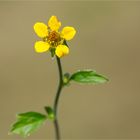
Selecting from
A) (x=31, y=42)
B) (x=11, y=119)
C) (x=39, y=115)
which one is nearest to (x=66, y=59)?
(x=31, y=42)

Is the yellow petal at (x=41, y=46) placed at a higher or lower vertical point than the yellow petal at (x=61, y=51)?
higher

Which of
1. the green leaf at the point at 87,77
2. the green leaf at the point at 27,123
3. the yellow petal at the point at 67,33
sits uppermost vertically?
the yellow petal at the point at 67,33

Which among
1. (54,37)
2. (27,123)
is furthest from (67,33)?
(27,123)

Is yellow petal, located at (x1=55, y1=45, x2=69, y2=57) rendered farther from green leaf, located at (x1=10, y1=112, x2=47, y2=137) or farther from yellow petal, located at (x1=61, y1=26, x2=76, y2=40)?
green leaf, located at (x1=10, y1=112, x2=47, y2=137)

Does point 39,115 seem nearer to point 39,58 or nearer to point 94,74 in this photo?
point 94,74

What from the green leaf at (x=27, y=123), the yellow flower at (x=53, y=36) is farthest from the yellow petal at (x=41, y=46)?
the green leaf at (x=27, y=123)

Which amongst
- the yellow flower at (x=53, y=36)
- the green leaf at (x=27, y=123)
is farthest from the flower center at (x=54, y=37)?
the green leaf at (x=27, y=123)

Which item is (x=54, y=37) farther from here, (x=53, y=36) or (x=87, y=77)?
(x=87, y=77)

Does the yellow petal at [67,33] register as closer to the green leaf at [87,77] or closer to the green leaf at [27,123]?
the green leaf at [87,77]
